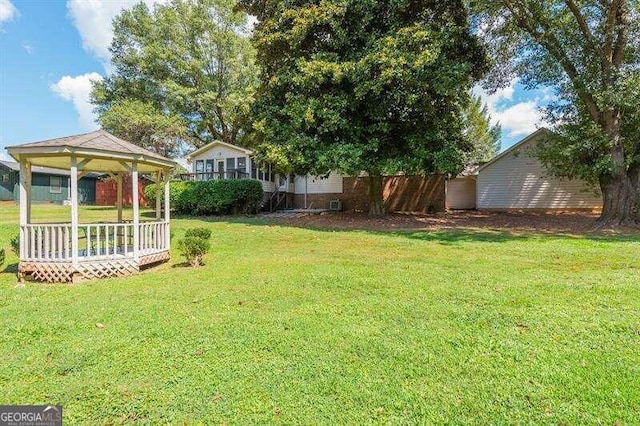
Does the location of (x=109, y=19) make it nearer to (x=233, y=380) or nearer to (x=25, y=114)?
(x=25, y=114)

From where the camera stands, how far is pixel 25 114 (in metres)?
13.9

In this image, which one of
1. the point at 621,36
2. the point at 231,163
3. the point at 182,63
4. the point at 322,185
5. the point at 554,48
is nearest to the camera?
the point at 621,36

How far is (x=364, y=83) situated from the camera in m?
13.0

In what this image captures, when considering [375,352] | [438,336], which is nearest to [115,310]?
[375,352]

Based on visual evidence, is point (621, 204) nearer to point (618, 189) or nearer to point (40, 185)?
point (618, 189)

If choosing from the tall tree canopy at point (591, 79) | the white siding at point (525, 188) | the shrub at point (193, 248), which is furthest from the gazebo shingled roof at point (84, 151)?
the white siding at point (525, 188)

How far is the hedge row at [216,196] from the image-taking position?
61.6ft

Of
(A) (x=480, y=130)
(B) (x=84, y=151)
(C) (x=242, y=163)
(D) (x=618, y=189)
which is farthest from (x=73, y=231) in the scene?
(A) (x=480, y=130)

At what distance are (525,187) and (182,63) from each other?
2660 cm

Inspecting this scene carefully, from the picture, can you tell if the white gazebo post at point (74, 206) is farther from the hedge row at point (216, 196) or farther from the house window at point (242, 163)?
the house window at point (242, 163)

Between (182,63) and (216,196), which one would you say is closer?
(216,196)

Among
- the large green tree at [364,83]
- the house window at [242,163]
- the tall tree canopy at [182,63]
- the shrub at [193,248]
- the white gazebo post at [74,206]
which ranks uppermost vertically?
the tall tree canopy at [182,63]

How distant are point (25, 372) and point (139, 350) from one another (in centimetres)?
96

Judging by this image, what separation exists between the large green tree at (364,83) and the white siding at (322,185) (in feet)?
27.3
